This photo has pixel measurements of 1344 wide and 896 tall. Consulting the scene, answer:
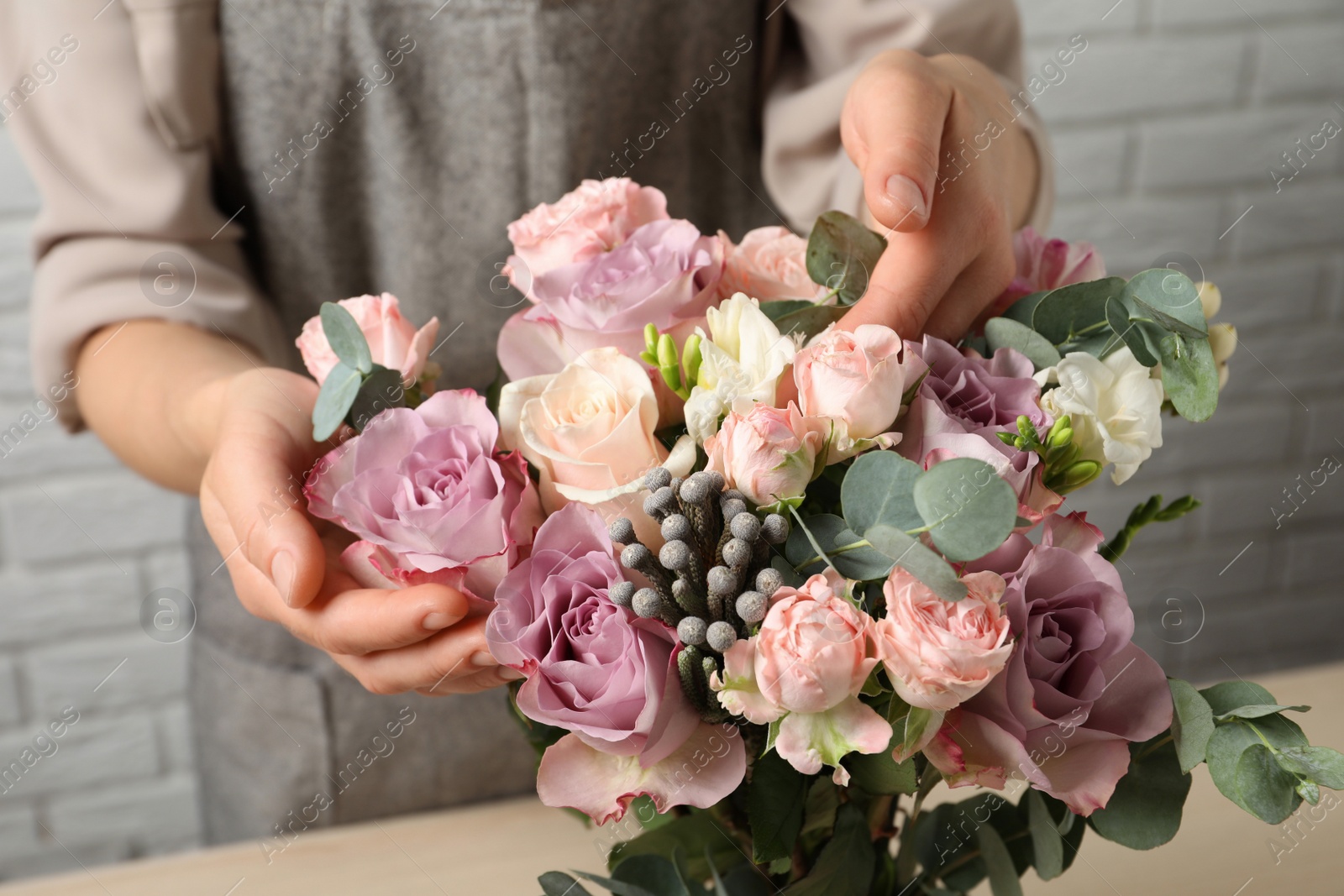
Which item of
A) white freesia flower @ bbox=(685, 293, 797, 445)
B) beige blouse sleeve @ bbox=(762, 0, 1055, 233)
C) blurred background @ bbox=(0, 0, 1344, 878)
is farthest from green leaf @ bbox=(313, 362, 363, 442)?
blurred background @ bbox=(0, 0, 1344, 878)

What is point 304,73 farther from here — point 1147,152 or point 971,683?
point 1147,152

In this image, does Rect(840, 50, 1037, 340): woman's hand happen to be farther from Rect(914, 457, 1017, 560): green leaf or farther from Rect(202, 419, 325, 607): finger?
Rect(202, 419, 325, 607): finger

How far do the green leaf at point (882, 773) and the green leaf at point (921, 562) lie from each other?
0.07 metres

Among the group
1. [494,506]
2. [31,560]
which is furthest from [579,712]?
[31,560]

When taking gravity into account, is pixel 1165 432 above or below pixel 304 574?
below

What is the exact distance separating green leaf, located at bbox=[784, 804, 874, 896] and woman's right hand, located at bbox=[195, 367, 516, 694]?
0.12 meters

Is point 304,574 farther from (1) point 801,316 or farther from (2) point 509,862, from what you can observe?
(2) point 509,862

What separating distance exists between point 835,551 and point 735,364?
0.21 feet

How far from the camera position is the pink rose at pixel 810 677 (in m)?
0.25

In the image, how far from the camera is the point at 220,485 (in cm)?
39

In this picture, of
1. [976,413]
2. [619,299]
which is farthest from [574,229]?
[976,413]

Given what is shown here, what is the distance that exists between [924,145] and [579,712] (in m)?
0.23

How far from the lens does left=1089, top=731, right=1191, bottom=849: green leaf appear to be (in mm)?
305

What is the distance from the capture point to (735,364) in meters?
0.30
